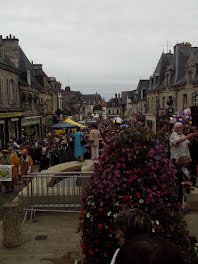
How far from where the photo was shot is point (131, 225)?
2066 mm

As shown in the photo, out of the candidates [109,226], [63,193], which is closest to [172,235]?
[109,226]

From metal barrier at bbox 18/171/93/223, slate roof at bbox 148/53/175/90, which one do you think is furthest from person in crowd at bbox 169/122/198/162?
slate roof at bbox 148/53/175/90

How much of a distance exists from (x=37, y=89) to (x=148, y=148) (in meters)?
27.8

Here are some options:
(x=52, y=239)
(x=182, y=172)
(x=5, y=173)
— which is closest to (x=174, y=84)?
(x=5, y=173)

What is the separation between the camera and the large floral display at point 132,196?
3250 millimetres

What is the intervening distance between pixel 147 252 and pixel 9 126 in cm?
2089

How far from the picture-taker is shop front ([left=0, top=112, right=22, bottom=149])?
19.5m

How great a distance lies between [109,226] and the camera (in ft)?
11.0

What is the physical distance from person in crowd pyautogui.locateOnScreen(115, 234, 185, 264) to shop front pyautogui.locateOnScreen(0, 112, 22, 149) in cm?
1868

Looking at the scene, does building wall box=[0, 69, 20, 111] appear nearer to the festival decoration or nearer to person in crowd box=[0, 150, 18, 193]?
person in crowd box=[0, 150, 18, 193]

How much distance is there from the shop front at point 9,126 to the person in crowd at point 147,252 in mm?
18681

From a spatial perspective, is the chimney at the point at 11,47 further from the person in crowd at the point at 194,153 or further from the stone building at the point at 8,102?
the person in crowd at the point at 194,153

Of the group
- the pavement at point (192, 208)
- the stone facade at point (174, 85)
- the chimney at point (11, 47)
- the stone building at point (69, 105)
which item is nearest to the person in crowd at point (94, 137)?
the pavement at point (192, 208)

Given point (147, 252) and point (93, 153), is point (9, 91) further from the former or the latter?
point (147, 252)
